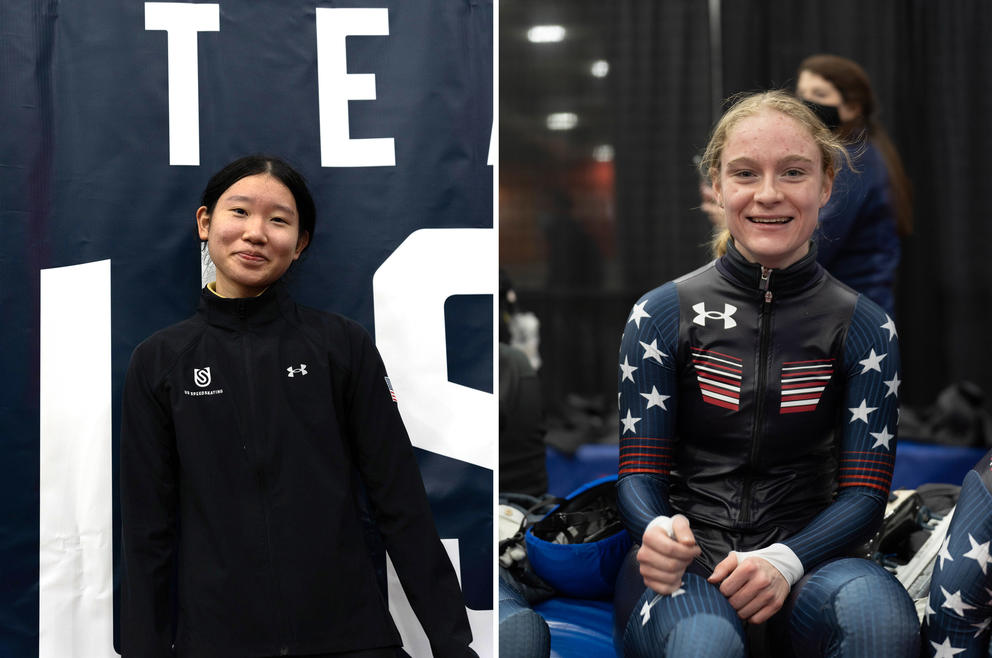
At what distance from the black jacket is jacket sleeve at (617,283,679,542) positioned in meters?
0.37

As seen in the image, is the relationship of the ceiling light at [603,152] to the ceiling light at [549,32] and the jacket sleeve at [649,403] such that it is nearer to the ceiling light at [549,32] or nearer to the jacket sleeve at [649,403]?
the ceiling light at [549,32]

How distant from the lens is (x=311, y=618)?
→ 150 cm

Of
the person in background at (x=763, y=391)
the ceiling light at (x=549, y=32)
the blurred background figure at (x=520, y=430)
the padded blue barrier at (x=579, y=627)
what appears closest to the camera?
the person in background at (x=763, y=391)

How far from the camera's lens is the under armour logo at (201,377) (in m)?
1.53

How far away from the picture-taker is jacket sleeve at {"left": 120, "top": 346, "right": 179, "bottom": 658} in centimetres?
147

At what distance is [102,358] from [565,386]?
3.67 m

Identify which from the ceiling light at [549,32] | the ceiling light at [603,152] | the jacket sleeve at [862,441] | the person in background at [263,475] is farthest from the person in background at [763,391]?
the ceiling light at [549,32]

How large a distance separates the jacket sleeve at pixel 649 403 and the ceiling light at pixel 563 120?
3.51 m

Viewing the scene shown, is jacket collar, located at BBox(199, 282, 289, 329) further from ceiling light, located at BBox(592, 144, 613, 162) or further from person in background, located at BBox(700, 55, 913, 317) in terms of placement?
ceiling light, located at BBox(592, 144, 613, 162)

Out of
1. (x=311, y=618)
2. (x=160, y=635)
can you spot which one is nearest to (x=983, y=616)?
(x=311, y=618)

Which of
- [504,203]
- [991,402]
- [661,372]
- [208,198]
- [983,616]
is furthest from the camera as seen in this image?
[504,203]

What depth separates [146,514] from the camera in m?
1.50

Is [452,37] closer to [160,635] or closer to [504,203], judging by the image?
[160,635]

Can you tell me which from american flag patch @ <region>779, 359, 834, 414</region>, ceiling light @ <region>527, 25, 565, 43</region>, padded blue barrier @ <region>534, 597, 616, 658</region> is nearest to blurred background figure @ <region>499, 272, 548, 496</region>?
padded blue barrier @ <region>534, 597, 616, 658</region>
